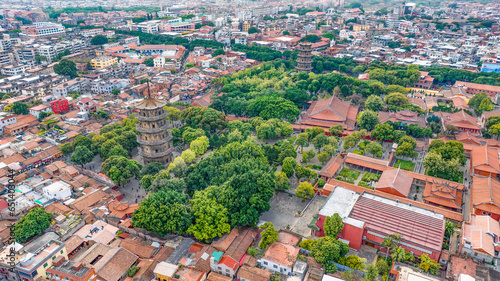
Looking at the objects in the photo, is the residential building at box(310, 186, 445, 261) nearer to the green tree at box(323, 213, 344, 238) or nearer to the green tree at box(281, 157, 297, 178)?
the green tree at box(323, 213, 344, 238)

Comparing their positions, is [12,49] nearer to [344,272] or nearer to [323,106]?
[323,106]

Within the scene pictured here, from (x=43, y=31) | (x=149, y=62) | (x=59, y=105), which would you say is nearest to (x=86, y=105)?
(x=59, y=105)

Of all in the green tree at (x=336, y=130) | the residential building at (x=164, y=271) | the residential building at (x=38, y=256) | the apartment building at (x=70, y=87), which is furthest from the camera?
the apartment building at (x=70, y=87)

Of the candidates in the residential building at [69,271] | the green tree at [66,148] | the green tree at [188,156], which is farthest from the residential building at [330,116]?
the residential building at [69,271]

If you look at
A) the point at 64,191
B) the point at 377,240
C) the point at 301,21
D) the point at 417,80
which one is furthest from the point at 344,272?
the point at 301,21

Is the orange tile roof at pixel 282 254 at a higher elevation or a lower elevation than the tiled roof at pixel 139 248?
higher

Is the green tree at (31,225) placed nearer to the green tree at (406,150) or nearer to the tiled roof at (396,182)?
the tiled roof at (396,182)

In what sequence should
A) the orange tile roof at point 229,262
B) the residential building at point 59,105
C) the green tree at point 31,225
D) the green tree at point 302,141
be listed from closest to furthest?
the orange tile roof at point 229,262, the green tree at point 31,225, the green tree at point 302,141, the residential building at point 59,105
